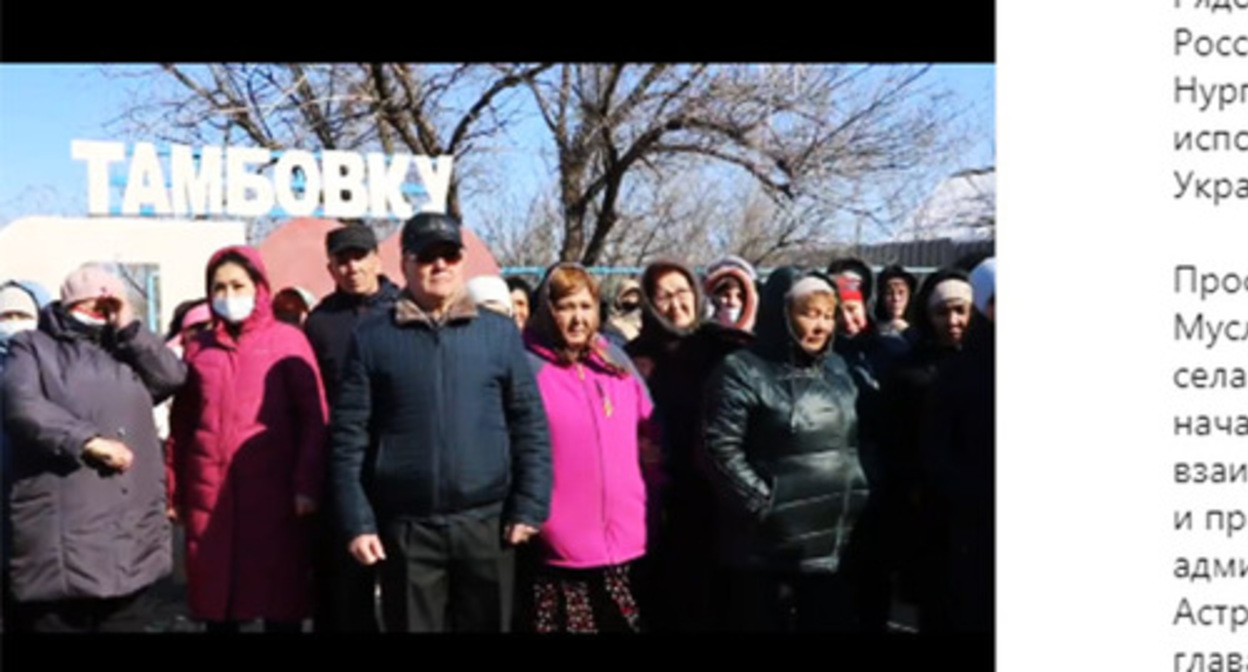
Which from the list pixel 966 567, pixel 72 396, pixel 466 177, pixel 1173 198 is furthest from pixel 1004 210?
pixel 466 177

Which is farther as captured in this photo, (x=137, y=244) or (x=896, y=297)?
Result: (x=137, y=244)

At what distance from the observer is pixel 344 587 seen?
3.15m

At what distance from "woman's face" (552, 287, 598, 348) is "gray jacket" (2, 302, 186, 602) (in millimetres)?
973

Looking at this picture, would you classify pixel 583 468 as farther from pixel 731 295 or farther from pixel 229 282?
pixel 229 282

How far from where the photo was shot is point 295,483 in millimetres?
3092

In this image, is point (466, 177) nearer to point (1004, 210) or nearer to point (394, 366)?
point (394, 366)

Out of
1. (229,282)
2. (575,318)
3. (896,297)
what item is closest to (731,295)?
(575,318)

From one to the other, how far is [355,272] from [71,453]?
3.05 ft

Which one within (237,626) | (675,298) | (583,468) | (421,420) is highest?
(675,298)

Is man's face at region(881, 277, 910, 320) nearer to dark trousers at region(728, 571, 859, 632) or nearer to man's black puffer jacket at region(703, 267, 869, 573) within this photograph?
man's black puffer jacket at region(703, 267, 869, 573)

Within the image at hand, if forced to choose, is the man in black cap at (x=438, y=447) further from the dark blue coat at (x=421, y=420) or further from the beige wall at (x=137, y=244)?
the beige wall at (x=137, y=244)

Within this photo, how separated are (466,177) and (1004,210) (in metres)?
7.23

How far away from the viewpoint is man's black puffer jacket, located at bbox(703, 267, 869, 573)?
3025 millimetres

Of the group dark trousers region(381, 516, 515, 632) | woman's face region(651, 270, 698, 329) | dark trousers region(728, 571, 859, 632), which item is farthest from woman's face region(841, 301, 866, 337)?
dark trousers region(381, 516, 515, 632)
